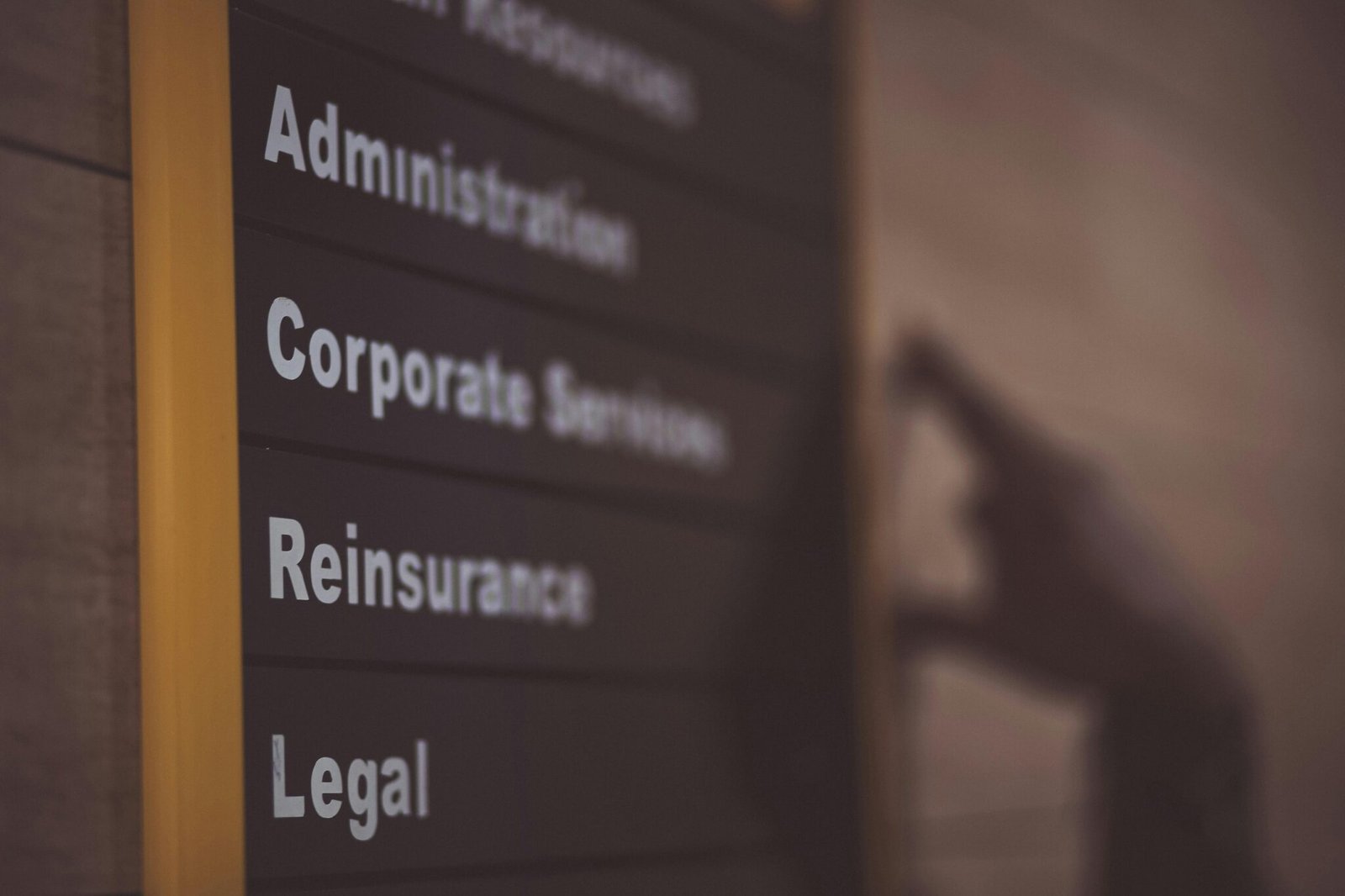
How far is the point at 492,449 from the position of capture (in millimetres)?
924

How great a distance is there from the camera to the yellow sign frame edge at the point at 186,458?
0.70 metres

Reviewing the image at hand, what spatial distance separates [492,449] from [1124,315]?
1099 mm

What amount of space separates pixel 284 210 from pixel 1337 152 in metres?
2.10

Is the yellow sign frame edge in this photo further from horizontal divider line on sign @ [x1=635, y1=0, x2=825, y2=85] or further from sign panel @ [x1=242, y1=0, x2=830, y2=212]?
horizontal divider line on sign @ [x1=635, y1=0, x2=825, y2=85]

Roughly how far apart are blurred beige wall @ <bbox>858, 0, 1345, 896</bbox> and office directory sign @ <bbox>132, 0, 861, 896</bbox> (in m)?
0.17

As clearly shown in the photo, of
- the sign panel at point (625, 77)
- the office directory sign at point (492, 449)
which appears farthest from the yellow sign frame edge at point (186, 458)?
the sign panel at point (625, 77)

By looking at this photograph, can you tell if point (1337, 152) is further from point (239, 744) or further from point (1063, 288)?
point (239, 744)

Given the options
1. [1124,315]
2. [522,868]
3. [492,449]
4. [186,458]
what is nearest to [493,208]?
[492,449]

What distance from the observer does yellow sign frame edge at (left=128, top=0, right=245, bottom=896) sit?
0.70m

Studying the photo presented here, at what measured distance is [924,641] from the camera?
53.3 inches

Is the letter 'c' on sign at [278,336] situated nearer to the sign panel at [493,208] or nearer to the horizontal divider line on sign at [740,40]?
the sign panel at [493,208]

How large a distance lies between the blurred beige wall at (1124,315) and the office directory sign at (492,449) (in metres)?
0.17

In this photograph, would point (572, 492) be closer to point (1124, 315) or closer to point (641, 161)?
point (641, 161)

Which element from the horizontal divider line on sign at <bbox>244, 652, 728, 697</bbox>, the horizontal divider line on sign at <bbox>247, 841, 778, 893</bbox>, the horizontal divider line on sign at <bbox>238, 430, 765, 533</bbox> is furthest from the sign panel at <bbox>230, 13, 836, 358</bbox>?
the horizontal divider line on sign at <bbox>247, 841, 778, 893</bbox>
